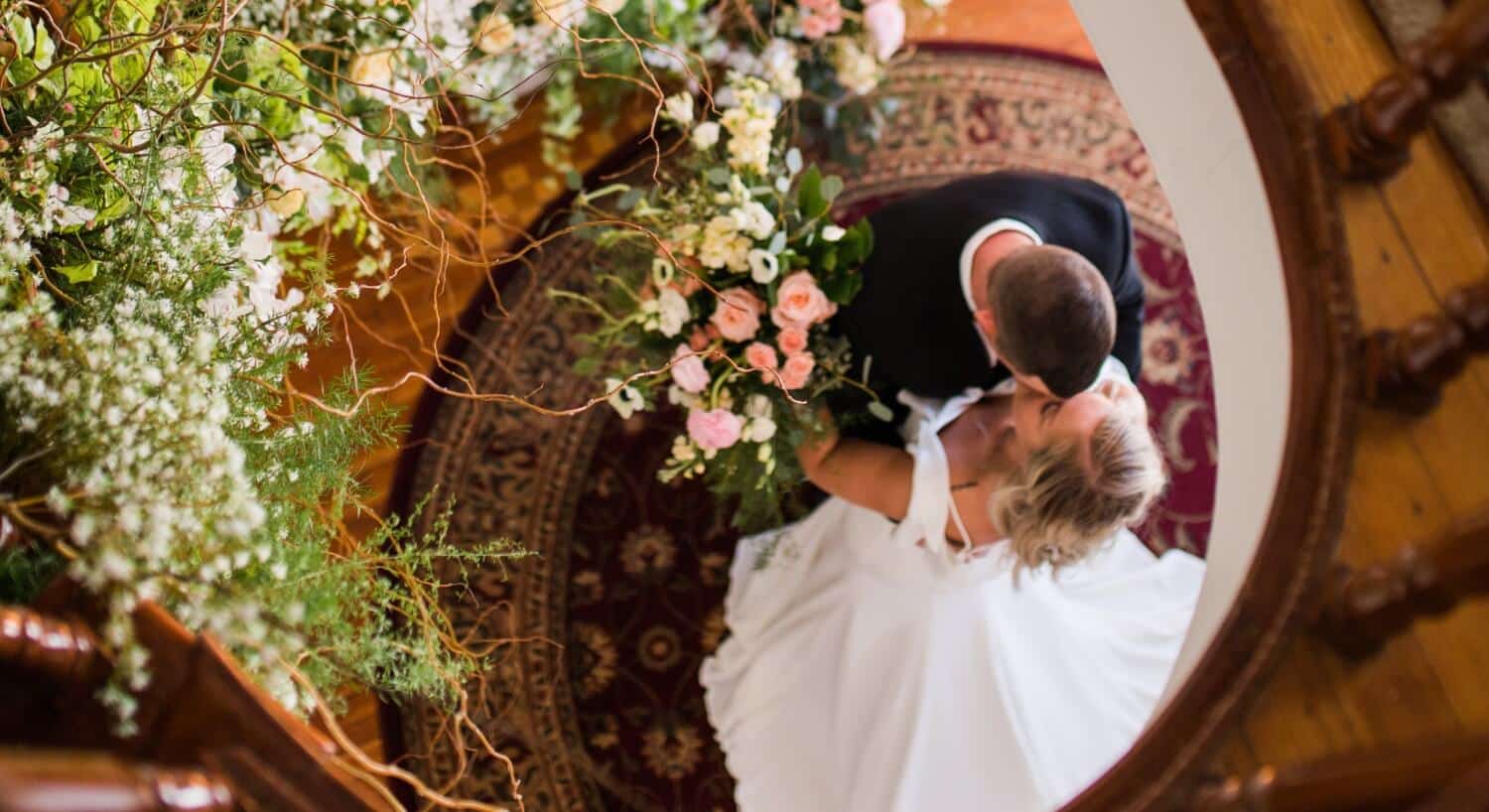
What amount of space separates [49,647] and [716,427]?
1394 mm

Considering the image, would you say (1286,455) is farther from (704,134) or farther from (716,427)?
(704,134)

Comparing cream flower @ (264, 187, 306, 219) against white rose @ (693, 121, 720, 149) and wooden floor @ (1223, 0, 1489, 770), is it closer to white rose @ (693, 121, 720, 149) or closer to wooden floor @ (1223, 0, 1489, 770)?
white rose @ (693, 121, 720, 149)

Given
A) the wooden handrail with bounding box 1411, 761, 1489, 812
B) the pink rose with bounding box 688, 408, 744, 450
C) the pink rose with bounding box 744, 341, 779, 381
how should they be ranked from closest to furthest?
1. the wooden handrail with bounding box 1411, 761, 1489, 812
2. the pink rose with bounding box 744, 341, 779, 381
3. the pink rose with bounding box 688, 408, 744, 450

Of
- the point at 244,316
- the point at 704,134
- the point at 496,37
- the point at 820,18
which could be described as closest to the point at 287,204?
the point at 244,316

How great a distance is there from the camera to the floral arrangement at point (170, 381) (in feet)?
3.90

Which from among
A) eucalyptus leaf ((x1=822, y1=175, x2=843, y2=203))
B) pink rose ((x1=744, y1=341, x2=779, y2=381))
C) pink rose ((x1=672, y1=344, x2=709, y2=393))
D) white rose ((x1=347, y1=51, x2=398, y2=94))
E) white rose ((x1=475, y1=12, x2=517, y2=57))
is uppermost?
white rose ((x1=475, y1=12, x2=517, y2=57))

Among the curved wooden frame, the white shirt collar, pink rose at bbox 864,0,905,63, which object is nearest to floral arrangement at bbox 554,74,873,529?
the white shirt collar

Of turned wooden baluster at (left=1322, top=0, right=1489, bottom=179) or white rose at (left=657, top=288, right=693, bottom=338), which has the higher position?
white rose at (left=657, top=288, right=693, bottom=338)

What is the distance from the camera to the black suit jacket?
2.52m

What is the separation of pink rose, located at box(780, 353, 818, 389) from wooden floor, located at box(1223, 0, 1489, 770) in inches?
42.1

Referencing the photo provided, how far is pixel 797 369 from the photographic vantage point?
2203mm

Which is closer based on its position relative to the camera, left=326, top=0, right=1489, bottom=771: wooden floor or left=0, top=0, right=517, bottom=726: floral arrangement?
left=0, top=0, right=517, bottom=726: floral arrangement

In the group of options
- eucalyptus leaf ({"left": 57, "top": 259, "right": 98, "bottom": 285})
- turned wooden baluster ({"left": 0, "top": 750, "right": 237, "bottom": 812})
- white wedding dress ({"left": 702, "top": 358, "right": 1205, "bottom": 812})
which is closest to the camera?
turned wooden baluster ({"left": 0, "top": 750, "right": 237, "bottom": 812})

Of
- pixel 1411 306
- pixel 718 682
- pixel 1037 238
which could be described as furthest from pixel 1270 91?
pixel 718 682
